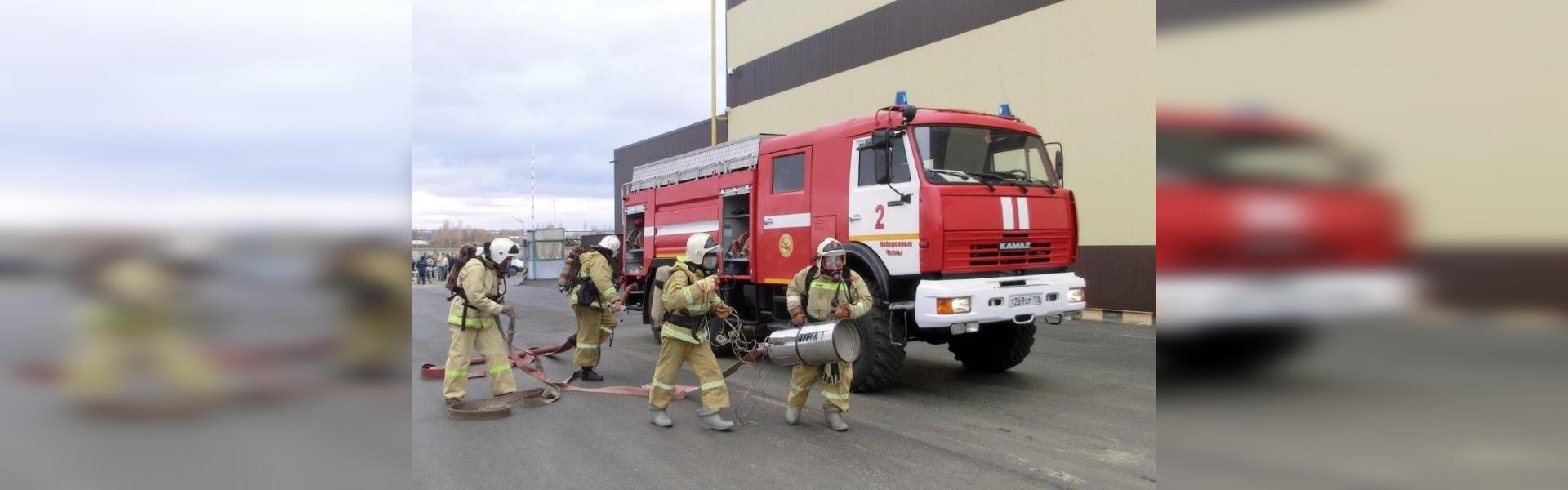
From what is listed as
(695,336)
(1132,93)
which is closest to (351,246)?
(695,336)

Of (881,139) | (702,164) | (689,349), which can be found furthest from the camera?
(702,164)

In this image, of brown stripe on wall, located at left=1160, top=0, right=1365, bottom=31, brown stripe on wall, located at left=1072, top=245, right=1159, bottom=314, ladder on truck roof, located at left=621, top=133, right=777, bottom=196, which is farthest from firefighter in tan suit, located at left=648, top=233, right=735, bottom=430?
brown stripe on wall, located at left=1072, top=245, right=1159, bottom=314

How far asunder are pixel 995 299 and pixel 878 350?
1039 millimetres

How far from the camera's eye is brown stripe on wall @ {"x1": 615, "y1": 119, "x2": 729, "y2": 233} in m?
25.5

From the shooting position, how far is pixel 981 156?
7.27 metres

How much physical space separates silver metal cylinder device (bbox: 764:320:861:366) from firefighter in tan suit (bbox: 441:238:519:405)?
7.84 ft

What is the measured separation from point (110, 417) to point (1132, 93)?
14343 mm

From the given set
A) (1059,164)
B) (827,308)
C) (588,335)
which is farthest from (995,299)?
(588,335)

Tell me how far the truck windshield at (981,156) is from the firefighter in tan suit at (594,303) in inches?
127

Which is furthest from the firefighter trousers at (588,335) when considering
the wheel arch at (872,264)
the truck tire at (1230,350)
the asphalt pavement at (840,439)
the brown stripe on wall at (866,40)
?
the brown stripe on wall at (866,40)

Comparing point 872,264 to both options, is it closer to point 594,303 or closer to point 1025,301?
point 1025,301

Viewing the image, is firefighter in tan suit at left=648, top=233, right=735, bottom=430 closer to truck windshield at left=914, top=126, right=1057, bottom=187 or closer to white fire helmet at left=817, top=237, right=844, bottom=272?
white fire helmet at left=817, top=237, right=844, bottom=272

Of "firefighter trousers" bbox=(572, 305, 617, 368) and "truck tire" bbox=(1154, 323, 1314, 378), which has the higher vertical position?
"truck tire" bbox=(1154, 323, 1314, 378)

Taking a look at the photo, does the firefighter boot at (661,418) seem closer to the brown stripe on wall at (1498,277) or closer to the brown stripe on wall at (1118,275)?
the brown stripe on wall at (1498,277)
